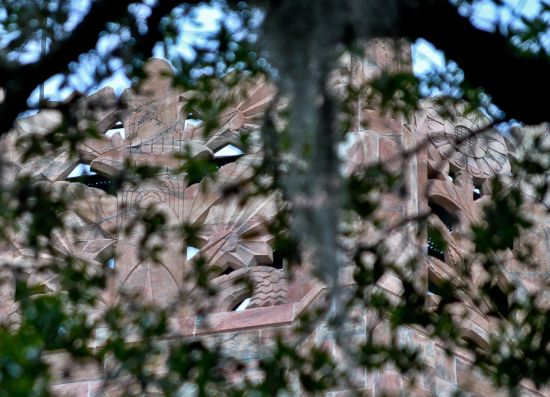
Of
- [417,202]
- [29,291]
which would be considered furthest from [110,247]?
[29,291]

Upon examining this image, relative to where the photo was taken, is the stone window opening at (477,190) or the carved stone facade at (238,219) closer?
the carved stone facade at (238,219)

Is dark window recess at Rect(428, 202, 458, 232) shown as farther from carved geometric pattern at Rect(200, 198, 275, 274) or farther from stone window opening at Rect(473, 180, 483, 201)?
carved geometric pattern at Rect(200, 198, 275, 274)

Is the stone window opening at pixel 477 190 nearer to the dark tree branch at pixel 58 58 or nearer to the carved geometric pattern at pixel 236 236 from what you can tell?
the carved geometric pattern at pixel 236 236

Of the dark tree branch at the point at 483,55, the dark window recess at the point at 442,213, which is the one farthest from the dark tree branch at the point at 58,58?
the dark window recess at the point at 442,213

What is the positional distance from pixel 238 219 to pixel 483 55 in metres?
7.32

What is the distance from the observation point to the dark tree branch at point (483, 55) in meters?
8.45

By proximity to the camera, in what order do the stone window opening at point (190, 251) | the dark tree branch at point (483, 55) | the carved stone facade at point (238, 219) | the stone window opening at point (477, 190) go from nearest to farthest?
the dark tree branch at point (483, 55) → the carved stone facade at point (238, 219) → the stone window opening at point (190, 251) → the stone window opening at point (477, 190)

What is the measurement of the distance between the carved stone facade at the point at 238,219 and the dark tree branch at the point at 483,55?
205 inches

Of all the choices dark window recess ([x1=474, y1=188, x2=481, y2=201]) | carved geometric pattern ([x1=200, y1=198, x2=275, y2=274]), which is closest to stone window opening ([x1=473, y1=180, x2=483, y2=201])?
dark window recess ([x1=474, y1=188, x2=481, y2=201])

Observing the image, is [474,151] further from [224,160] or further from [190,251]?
[190,251]

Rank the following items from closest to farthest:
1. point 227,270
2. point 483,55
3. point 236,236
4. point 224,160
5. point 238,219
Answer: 1. point 483,55
2. point 236,236
3. point 227,270
4. point 238,219
5. point 224,160

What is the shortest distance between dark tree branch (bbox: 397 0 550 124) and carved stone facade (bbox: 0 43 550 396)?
17.1 ft

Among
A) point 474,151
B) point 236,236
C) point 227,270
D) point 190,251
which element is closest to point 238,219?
point 236,236

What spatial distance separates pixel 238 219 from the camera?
15.6 metres
